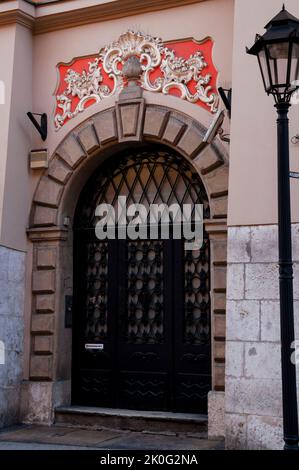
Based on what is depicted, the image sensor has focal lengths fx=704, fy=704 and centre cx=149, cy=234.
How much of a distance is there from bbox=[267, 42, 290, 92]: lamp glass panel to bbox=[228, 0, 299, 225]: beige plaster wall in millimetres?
1729

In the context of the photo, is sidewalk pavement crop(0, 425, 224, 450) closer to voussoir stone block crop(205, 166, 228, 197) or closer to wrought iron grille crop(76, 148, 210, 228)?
wrought iron grille crop(76, 148, 210, 228)

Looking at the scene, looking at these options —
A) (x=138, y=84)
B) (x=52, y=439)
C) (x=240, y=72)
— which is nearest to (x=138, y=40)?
(x=138, y=84)

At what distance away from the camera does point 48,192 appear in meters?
9.73

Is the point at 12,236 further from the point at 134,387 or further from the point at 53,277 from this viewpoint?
the point at 134,387

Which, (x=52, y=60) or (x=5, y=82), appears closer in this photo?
(x=5, y=82)

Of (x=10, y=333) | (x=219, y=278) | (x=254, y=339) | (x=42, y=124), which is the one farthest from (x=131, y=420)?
(x=42, y=124)

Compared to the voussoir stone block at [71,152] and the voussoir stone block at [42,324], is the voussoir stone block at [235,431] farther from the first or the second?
the voussoir stone block at [71,152]

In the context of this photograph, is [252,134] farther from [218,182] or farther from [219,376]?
[219,376]

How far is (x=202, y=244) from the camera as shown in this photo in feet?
30.0

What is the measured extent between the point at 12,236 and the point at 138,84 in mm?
Answer: 2649

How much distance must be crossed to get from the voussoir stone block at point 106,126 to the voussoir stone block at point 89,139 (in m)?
0.07

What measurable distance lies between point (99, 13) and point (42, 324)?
169 inches

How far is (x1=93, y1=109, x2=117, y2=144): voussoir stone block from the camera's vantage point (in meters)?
9.41

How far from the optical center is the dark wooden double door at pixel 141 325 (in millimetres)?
9039
